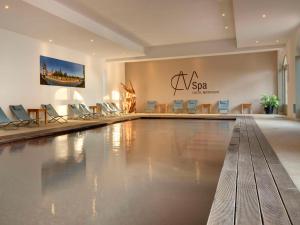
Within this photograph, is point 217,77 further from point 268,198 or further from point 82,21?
point 268,198

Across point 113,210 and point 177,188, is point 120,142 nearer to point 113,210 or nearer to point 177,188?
point 177,188

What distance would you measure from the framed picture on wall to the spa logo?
18.5 feet

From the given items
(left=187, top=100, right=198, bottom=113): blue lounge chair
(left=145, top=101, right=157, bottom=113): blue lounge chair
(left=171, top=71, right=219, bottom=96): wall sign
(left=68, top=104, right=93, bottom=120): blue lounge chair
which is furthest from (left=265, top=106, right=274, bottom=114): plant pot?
(left=68, top=104, right=93, bottom=120): blue lounge chair

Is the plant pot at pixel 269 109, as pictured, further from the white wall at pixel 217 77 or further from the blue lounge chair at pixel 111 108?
the blue lounge chair at pixel 111 108

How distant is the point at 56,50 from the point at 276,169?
10.0 meters

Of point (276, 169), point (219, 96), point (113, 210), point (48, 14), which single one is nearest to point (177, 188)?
point (113, 210)

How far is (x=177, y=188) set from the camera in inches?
117

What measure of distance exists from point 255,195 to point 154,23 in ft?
27.1

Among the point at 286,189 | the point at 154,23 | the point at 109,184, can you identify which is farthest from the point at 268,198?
the point at 154,23

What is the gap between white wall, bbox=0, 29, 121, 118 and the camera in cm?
887

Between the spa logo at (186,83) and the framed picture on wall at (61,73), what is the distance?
18.5 ft

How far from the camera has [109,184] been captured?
3109mm

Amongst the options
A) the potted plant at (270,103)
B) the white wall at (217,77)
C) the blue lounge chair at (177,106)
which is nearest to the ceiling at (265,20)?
Result: the potted plant at (270,103)

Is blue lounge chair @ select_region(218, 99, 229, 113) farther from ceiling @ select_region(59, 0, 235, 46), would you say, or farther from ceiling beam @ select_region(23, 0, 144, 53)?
ceiling beam @ select_region(23, 0, 144, 53)
